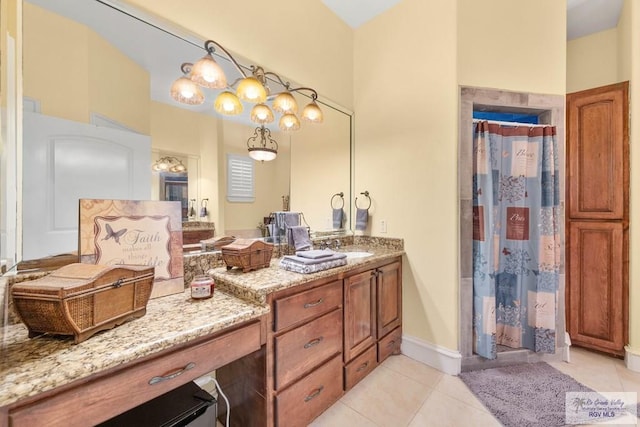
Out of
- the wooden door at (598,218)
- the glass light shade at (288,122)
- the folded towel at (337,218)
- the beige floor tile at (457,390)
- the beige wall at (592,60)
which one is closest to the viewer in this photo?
the beige floor tile at (457,390)

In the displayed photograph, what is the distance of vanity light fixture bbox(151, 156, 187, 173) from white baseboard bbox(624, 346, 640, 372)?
351cm

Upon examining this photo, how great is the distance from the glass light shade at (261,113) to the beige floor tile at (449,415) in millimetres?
2166

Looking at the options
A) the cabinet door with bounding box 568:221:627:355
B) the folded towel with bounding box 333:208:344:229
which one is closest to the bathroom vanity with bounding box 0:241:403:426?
the folded towel with bounding box 333:208:344:229

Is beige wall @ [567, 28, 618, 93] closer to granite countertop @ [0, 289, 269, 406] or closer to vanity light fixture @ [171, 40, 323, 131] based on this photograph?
vanity light fixture @ [171, 40, 323, 131]

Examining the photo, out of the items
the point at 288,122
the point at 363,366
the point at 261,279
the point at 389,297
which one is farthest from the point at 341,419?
the point at 288,122

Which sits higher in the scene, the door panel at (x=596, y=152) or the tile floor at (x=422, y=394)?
the door panel at (x=596, y=152)

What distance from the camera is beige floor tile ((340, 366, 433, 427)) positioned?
5.15ft

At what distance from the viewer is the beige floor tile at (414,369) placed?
191 centimetres

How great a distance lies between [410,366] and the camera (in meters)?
2.07

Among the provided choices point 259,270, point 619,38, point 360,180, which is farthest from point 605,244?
point 259,270

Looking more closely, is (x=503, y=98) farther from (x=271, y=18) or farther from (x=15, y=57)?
(x=15, y=57)

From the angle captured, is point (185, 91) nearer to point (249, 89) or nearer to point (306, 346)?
point (249, 89)

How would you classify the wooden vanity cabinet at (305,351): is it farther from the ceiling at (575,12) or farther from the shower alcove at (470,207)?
the ceiling at (575,12)

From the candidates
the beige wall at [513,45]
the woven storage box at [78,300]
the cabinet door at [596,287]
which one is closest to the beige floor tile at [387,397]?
the woven storage box at [78,300]
